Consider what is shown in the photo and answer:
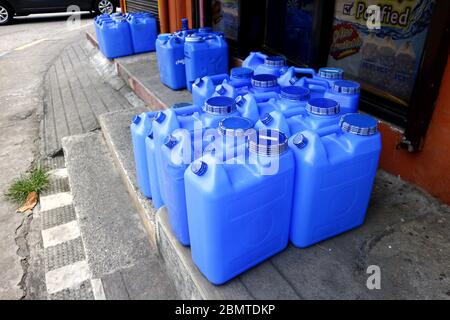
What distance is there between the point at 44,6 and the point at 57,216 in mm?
9899

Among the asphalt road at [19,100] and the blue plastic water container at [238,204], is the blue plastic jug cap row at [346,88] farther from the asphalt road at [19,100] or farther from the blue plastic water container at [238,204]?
the asphalt road at [19,100]

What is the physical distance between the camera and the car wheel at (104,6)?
10430 mm

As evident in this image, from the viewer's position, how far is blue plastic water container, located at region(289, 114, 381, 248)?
135cm

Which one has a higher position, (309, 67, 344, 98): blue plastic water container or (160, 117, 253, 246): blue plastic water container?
(309, 67, 344, 98): blue plastic water container

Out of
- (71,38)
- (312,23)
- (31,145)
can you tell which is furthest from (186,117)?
(71,38)

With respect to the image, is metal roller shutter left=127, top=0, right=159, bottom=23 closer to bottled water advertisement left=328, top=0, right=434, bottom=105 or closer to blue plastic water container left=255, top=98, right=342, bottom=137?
bottled water advertisement left=328, top=0, right=434, bottom=105

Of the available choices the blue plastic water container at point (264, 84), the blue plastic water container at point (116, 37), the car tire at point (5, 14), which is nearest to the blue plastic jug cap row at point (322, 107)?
the blue plastic water container at point (264, 84)

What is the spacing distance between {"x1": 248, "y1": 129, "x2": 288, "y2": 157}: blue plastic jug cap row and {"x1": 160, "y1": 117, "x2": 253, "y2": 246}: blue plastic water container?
0.09m

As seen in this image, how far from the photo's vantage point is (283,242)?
4.95ft

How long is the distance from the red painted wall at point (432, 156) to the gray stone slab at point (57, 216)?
2.09 meters

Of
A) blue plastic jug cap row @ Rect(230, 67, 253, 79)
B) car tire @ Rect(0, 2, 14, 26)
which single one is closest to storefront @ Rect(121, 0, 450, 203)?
blue plastic jug cap row @ Rect(230, 67, 253, 79)

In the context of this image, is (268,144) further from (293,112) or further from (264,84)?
(264,84)

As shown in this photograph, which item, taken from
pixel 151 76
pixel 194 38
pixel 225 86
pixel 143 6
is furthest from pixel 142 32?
pixel 225 86

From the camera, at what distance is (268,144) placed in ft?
4.08
